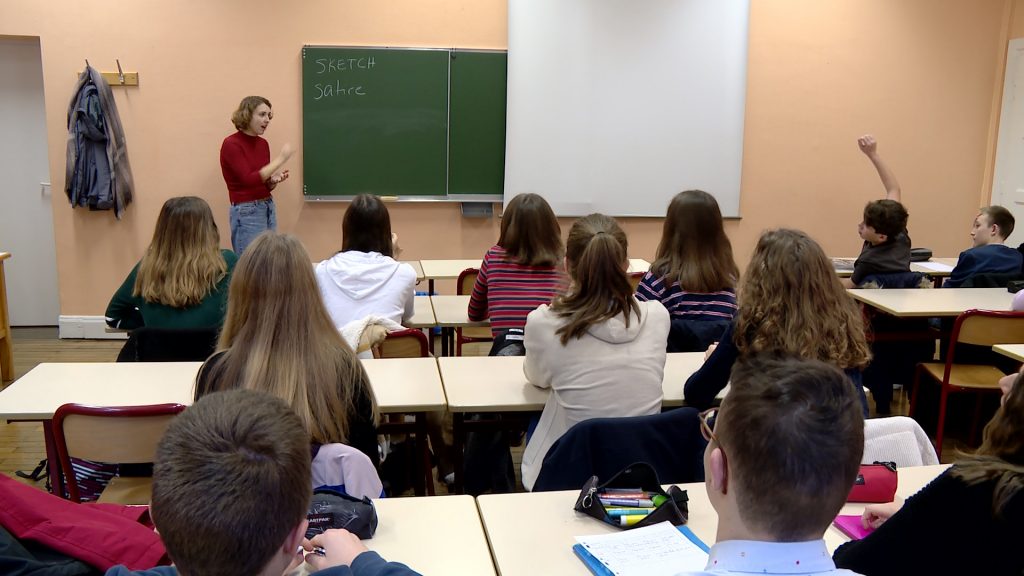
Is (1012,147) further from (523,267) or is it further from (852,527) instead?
(852,527)

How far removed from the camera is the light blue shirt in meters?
1.16

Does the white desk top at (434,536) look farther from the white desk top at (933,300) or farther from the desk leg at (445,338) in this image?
the white desk top at (933,300)

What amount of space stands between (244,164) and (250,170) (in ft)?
0.20

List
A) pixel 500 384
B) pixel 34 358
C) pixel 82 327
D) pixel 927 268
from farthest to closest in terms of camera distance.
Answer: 1. pixel 82 327
2. pixel 34 358
3. pixel 927 268
4. pixel 500 384

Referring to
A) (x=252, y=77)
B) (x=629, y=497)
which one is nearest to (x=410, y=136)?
(x=252, y=77)

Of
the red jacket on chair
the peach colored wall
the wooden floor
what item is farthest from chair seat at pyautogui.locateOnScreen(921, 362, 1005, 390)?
the wooden floor

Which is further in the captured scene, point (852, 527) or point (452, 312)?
point (452, 312)

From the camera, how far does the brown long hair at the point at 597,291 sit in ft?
8.54

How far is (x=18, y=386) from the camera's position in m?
2.86

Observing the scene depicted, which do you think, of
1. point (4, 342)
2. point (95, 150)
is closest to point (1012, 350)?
point (4, 342)

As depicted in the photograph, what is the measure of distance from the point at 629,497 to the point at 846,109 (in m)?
5.72

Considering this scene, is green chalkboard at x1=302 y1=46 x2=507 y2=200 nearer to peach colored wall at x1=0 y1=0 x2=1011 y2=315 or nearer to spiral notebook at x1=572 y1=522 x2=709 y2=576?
peach colored wall at x1=0 y1=0 x2=1011 y2=315

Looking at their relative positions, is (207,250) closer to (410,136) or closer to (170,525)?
(170,525)

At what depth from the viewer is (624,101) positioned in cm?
645
